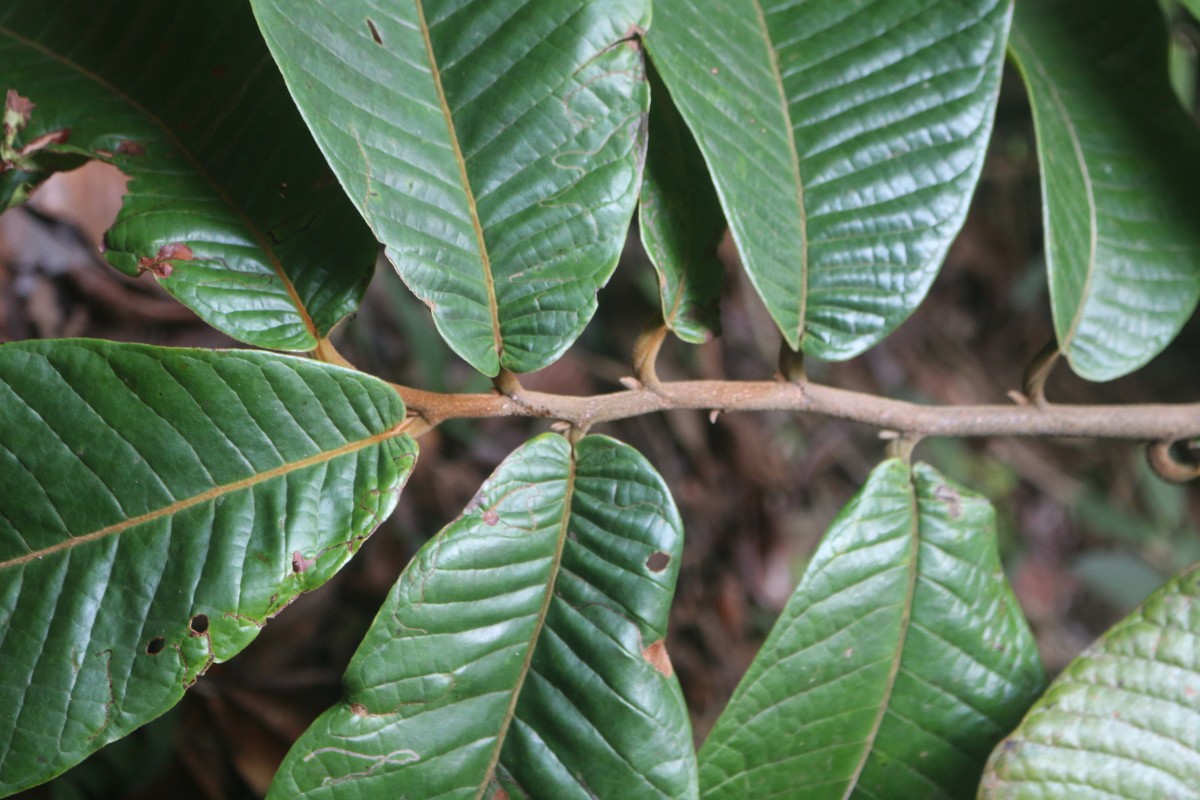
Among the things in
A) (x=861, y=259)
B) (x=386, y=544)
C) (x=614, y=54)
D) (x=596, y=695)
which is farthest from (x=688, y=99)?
(x=386, y=544)

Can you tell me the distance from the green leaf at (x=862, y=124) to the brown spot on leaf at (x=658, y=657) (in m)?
0.27

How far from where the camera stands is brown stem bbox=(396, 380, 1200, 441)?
2.19 feet

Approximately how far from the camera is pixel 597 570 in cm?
64

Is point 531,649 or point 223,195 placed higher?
point 223,195

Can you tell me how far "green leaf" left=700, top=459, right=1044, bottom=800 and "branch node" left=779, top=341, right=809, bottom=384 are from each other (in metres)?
0.10

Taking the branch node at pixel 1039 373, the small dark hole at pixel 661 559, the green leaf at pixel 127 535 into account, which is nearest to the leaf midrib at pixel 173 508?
the green leaf at pixel 127 535

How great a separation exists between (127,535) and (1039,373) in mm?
766

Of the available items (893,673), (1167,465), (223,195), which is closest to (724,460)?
(1167,465)

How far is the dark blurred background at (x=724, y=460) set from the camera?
133cm

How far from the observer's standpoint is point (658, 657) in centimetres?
64

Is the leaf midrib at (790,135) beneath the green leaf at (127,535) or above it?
above

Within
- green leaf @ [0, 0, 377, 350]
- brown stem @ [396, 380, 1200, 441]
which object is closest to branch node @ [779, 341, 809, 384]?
brown stem @ [396, 380, 1200, 441]

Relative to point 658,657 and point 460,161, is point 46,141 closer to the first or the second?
point 460,161

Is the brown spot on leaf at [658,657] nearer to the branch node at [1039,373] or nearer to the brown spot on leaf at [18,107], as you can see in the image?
the branch node at [1039,373]
